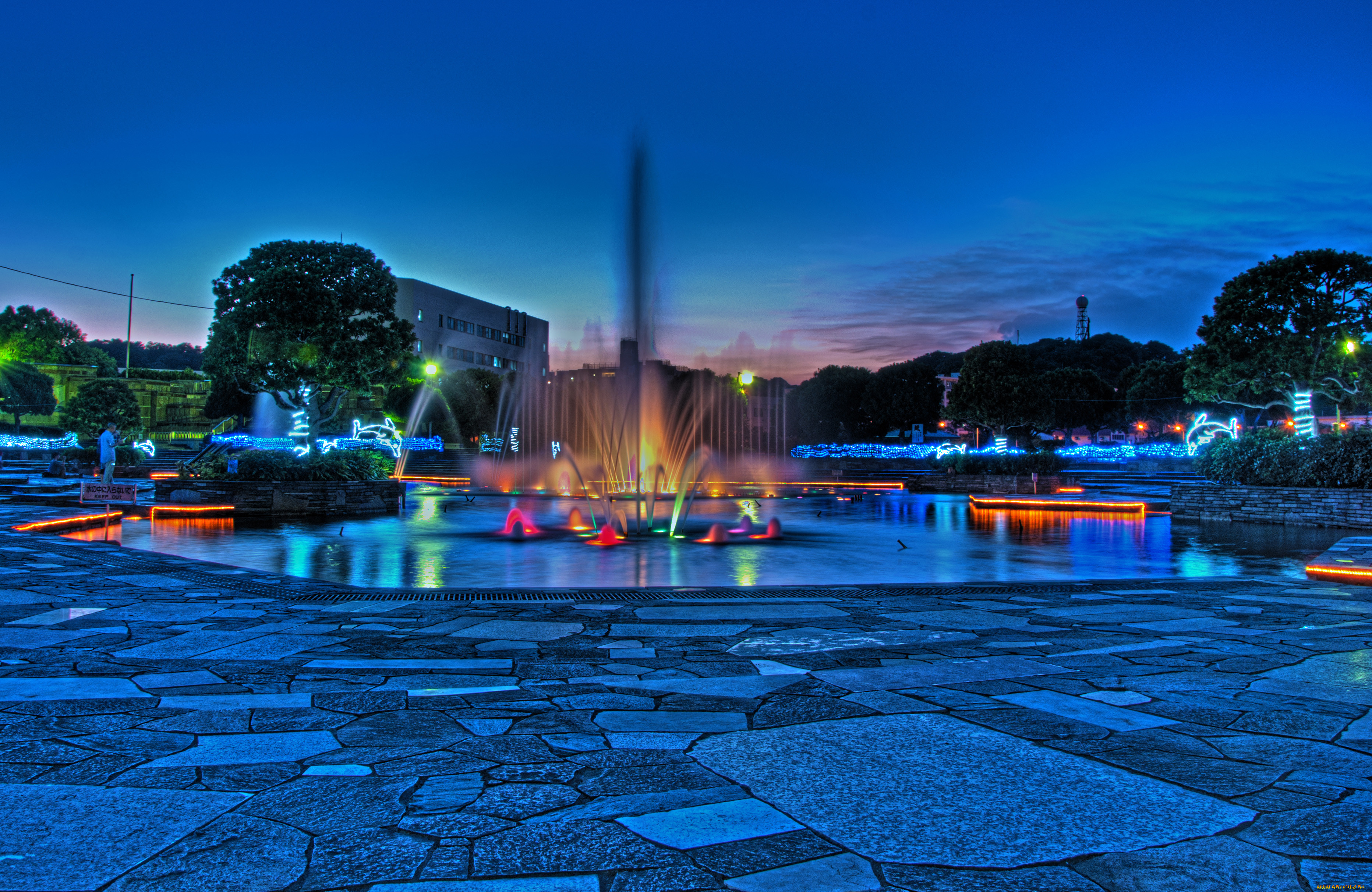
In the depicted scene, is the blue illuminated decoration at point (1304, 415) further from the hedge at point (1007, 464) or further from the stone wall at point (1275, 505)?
the hedge at point (1007, 464)

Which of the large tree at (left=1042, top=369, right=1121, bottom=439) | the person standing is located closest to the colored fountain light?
the person standing

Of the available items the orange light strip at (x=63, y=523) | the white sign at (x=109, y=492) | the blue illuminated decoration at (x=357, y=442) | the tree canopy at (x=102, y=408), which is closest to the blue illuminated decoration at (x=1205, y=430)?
the white sign at (x=109, y=492)

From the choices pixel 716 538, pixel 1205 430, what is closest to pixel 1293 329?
pixel 1205 430

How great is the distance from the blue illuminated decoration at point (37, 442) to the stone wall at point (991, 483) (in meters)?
38.2

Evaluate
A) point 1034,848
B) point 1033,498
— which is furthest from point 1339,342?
point 1034,848

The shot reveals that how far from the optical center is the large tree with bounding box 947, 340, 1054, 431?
48.3 metres

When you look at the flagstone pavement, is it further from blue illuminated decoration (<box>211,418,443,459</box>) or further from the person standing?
blue illuminated decoration (<box>211,418,443,459</box>)

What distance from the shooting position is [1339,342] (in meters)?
31.7

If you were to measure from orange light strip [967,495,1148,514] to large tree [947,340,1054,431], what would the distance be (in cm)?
2553

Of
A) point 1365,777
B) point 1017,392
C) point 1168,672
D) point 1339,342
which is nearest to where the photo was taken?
point 1365,777

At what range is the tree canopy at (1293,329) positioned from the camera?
3175 cm

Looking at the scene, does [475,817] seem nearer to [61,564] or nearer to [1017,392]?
[61,564]

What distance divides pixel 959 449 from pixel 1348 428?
22596 mm

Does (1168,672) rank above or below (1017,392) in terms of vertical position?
below
